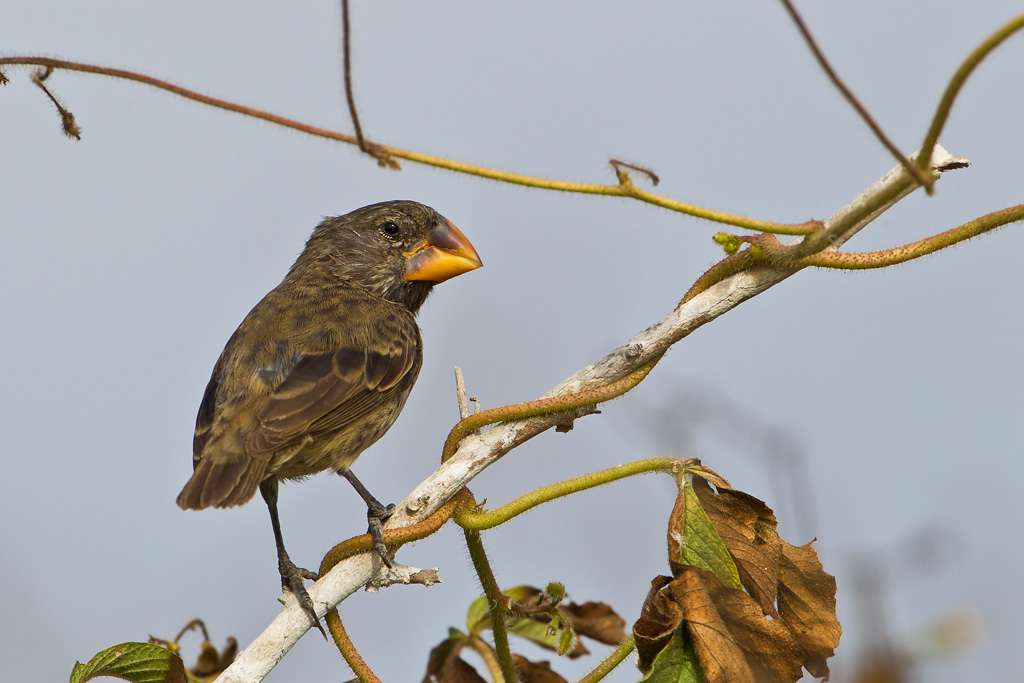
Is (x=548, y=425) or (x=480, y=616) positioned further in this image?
(x=480, y=616)

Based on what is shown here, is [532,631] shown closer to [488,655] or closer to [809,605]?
[488,655]

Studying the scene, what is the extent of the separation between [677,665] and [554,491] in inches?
18.5

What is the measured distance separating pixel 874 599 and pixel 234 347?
2628 mm

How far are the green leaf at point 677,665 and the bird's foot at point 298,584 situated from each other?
0.79 metres

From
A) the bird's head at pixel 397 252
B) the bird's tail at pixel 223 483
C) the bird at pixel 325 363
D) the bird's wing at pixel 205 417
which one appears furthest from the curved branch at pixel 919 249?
the bird's head at pixel 397 252

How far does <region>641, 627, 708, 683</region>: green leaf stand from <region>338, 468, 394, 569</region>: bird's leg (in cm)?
68

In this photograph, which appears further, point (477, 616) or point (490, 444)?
point (477, 616)

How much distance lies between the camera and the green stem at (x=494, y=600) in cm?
233

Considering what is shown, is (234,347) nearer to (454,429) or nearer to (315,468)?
(315,468)

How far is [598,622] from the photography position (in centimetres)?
280

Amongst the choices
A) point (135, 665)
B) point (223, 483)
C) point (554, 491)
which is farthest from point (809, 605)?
point (223, 483)

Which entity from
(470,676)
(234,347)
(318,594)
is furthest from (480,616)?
(234,347)

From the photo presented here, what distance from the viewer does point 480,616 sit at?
283cm

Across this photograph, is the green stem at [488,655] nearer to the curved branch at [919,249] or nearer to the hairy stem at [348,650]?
the hairy stem at [348,650]
